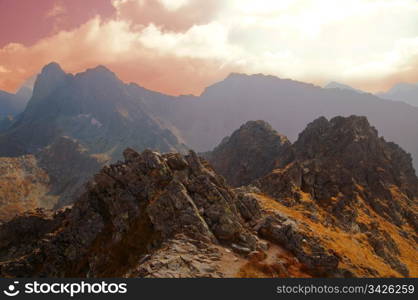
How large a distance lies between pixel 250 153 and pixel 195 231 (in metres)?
131

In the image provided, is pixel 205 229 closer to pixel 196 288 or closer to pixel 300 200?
pixel 196 288

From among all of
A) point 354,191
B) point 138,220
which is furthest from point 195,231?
point 354,191

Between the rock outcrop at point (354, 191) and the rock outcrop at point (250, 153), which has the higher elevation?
the rock outcrop at point (250, 153)

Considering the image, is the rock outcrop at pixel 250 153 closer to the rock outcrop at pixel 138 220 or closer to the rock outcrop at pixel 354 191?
the rock outcrop at pixel 354 191

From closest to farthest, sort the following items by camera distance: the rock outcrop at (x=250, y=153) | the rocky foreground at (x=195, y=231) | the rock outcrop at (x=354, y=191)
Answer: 1. the rocky foreground at (x=195, y=231)
2. the rock outcrop at (x=354, y=191)
3. the rock outcrop at (x=250, y=153)

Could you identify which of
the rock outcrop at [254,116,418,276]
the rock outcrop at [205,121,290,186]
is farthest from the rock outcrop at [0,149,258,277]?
the rock outcrop at [205,121,290,186]

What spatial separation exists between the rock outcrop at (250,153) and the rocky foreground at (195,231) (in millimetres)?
68225

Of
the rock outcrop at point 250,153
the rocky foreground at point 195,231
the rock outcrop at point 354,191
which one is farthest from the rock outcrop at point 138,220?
the rock outcrop at point 250,153

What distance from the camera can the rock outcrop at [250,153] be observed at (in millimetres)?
161625

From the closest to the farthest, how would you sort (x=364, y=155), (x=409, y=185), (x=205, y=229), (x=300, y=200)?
(x=205, y=229), (x=300, y=200), (x=364, y=155), (x=409, y=185)

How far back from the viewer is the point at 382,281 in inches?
1326

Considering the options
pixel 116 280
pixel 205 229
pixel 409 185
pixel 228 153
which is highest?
pixel 228 153

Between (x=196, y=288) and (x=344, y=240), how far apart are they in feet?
140

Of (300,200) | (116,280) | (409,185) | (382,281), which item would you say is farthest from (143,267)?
(409,185)
